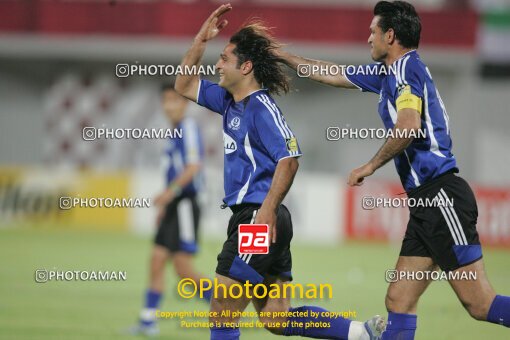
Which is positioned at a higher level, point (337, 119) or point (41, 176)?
point (337, 119)

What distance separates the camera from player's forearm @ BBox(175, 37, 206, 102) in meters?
6.76

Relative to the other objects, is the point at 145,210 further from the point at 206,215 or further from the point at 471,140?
the point at 471,140

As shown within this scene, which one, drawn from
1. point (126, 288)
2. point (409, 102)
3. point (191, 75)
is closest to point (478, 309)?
point (409, 102)

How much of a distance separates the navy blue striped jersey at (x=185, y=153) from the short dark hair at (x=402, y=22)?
3467 millimetres

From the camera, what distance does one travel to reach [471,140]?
73.6 ft

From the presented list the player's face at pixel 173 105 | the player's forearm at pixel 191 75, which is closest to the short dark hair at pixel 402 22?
the player's forearm at pixel 191 75

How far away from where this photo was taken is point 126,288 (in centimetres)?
1215

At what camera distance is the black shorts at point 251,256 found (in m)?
6.23

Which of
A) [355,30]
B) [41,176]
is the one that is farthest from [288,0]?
[41,176]

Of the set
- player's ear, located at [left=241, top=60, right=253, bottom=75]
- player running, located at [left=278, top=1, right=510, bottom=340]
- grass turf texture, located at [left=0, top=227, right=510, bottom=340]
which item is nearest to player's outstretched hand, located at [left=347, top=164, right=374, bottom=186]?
player running, located at [left=278, top=1, right=510, bottom=340]

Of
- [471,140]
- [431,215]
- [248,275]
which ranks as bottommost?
[248,275]

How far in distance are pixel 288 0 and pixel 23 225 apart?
25.0ft

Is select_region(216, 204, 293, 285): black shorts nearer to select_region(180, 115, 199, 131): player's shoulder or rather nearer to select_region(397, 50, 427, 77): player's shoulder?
select_region(397, 50, 427, 77): player's shoulder

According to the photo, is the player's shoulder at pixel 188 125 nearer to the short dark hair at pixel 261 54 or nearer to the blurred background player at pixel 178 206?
the blurred background player at pixel 178 206
